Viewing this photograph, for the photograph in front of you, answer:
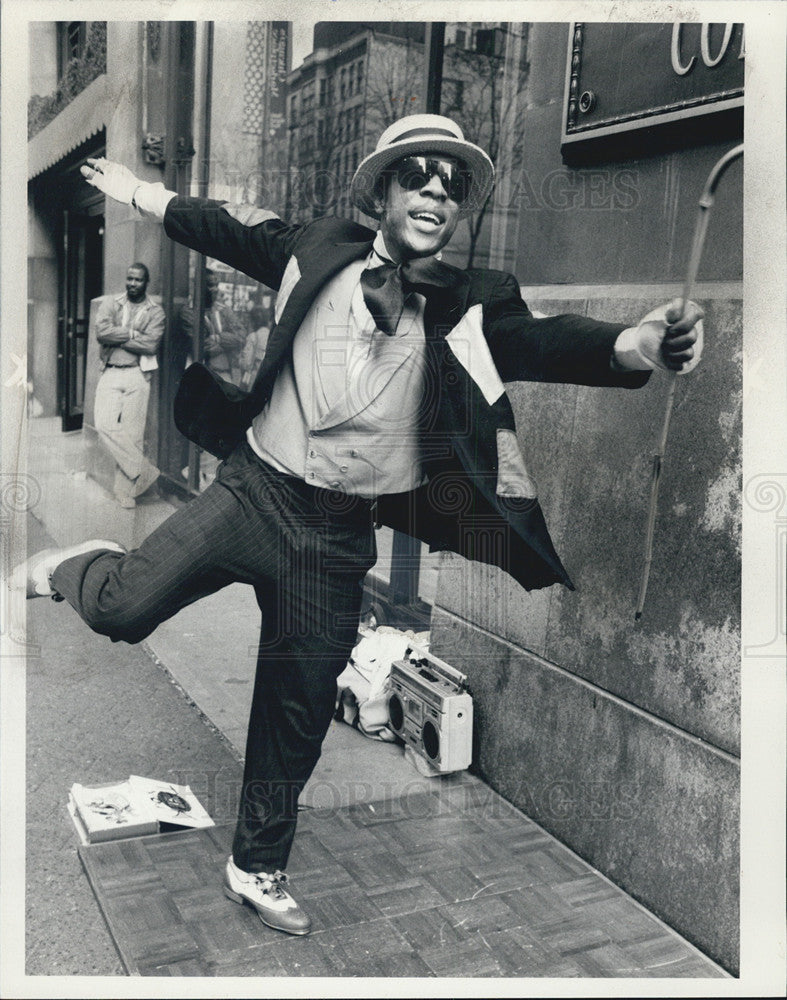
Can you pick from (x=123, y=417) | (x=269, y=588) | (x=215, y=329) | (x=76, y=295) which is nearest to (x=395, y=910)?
(x=269, y=588)

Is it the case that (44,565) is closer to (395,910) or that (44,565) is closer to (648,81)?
(395,910)

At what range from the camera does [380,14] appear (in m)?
3.36

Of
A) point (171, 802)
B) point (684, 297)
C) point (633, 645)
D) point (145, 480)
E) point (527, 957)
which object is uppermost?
point (684, 297)

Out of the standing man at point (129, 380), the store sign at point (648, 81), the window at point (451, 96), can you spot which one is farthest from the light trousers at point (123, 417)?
the store sign at point (648, 81)

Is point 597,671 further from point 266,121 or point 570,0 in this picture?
point 266,121

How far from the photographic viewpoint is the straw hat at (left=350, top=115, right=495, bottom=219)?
3311 millimetres

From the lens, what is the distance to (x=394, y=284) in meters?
3.38

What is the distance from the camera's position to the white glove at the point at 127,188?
3.54m

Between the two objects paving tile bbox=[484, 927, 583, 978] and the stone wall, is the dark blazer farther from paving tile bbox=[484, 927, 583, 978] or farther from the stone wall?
paving tile bbox=[484, 927, 583, 978]

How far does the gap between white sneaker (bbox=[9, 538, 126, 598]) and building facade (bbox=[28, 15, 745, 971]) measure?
825 millimetres

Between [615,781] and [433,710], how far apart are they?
880mm

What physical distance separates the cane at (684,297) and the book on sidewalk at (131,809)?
1834 mm

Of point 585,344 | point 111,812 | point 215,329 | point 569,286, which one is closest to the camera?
point 585,344

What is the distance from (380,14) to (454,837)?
2.88 meters
